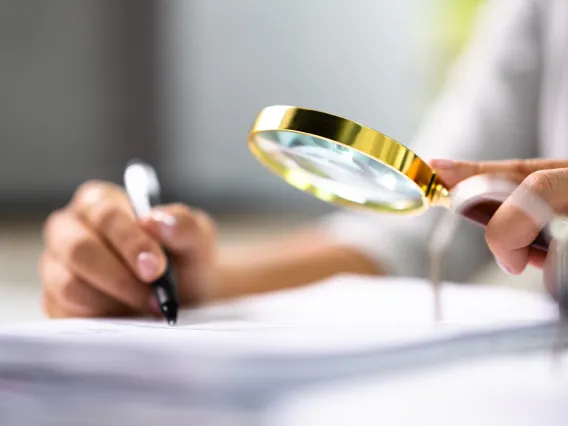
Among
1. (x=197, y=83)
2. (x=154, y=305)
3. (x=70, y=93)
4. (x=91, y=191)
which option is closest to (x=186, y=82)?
(x=197, y=83)

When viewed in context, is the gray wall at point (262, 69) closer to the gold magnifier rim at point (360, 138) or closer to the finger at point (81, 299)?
the finger at point (81, 299)

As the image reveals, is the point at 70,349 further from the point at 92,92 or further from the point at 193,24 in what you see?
the point at 193,24

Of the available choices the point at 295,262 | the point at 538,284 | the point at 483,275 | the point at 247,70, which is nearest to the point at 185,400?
the point at 538,284

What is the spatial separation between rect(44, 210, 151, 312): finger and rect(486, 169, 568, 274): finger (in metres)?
0.22

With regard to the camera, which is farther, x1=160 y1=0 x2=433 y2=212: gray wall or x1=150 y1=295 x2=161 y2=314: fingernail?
x1=160 y1=0 x2=433 y2=212: gray wall

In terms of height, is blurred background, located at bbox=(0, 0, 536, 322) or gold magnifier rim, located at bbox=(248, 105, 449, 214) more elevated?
blurred background, located at bbox=(0, 0, 536, 322)

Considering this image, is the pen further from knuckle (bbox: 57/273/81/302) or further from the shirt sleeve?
the shirt sleeve

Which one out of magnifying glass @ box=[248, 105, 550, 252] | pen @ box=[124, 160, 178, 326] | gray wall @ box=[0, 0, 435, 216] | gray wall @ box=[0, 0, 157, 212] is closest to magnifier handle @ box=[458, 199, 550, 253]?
magnifying glass @ box=[248, 105, 550, 252]

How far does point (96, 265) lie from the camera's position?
447 millimetres

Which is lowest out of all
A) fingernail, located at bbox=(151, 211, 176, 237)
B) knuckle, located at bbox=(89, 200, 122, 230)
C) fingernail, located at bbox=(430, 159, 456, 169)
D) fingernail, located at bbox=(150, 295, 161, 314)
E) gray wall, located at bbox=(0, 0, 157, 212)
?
fingernail, located at bbox=(150, 295, 161, 314)

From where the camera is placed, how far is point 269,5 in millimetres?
1878

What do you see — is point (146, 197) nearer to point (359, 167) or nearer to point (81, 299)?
point (81, 299)

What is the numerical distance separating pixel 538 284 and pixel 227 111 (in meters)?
1.56

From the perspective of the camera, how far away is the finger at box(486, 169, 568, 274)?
282 millimetres
